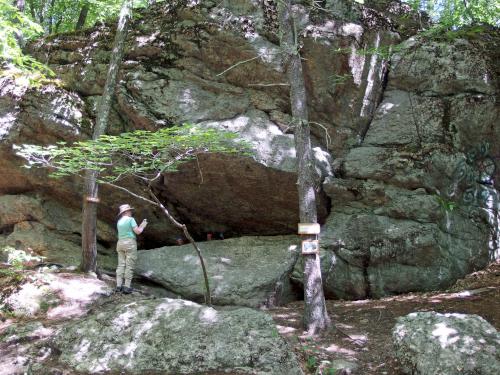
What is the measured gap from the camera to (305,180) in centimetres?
654

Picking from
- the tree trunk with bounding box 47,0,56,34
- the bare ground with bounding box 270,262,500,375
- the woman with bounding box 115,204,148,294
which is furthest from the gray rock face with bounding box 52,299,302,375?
the tree trunk with bounding box 47,0,56,34

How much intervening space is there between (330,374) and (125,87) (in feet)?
25.4

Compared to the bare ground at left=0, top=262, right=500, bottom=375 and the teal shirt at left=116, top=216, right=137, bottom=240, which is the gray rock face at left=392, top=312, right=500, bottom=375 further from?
the teal shirt at left=116, top=216, right=137, bottom=240

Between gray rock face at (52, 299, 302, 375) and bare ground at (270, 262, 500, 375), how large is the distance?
78cm

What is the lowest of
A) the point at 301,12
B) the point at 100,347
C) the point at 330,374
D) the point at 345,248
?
the point at 330,374

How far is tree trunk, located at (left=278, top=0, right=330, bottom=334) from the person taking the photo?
6.28 meters

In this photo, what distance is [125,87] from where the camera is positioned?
9.62m

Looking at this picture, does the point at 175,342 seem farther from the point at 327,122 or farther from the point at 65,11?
the point at 65,11

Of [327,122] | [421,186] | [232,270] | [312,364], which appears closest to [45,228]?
[232,270]

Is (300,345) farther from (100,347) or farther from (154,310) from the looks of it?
(100,347)

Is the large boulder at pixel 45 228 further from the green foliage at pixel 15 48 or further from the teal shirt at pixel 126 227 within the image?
the green foliage at pixel 15 48

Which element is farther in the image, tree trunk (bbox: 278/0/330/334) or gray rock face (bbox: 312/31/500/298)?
gray rock face (bbox: 312/31/500/298)

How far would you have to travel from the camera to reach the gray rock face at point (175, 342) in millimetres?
4398

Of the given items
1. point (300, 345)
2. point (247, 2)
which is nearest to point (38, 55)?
point (247, 2)
